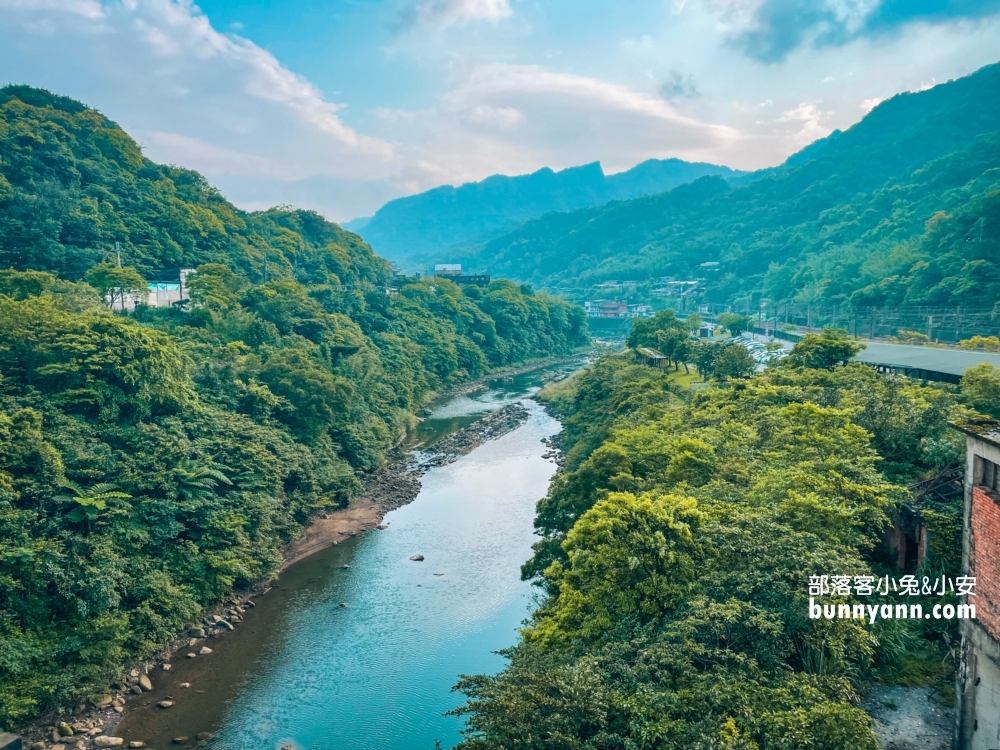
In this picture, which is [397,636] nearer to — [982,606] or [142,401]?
[142,401]

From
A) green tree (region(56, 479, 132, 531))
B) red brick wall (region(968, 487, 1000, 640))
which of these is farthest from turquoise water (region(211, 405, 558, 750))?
red brick wall (region(968, 487, 1000, 640))

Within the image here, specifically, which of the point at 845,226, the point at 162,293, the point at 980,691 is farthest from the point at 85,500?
the point at 845,226

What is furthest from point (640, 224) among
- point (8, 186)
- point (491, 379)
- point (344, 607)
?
point (344, 607)

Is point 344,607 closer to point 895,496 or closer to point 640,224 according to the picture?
point 895,496

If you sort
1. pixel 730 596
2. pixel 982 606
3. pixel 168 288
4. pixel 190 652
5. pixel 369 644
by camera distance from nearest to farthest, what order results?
pixel 982 606 < pixel 730 596 < pixel 190 652 < pixel 369 644 < pixel 168 288

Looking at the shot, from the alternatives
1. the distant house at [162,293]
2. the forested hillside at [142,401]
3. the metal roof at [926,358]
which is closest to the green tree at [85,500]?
the forested hillside at [142,401]

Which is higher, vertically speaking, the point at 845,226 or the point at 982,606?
the point at 845,226

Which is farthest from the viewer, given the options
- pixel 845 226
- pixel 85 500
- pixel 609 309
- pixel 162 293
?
pixel 609 309
